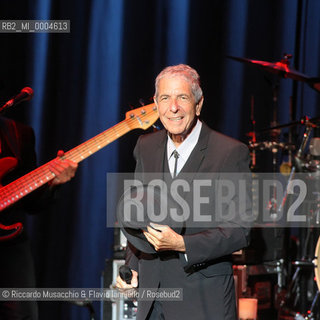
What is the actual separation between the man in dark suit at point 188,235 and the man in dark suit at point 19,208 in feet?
2.59

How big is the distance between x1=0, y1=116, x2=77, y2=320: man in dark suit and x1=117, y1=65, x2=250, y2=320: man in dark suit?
788mm

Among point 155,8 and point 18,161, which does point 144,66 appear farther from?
point 18,161

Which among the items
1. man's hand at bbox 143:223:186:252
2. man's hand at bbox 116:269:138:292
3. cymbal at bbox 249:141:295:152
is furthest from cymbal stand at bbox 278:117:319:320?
man's hand at bbox 143:223:186:252

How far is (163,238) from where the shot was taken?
5.83ft

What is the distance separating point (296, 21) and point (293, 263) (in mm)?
2214

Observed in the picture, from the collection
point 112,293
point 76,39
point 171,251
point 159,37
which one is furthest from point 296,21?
point 171,251

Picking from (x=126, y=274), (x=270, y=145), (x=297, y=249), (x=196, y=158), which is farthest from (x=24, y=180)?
(x=297, y=249)

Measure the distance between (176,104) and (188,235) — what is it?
49 cm

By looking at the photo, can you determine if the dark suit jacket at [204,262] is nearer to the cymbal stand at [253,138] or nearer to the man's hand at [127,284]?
the man's hand at [127,284]

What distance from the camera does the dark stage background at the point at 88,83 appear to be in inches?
157

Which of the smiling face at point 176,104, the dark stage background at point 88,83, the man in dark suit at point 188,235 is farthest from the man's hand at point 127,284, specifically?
the dark stage background at point 88,83

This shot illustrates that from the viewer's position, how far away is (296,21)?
16.1 ft

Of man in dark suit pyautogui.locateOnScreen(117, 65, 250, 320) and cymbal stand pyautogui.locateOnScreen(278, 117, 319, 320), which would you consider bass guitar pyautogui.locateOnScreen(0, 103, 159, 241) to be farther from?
cymbal stand pyautogui.locateOnScreen(278, 117, 319, 320)

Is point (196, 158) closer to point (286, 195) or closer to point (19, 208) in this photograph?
point (19, 208)
